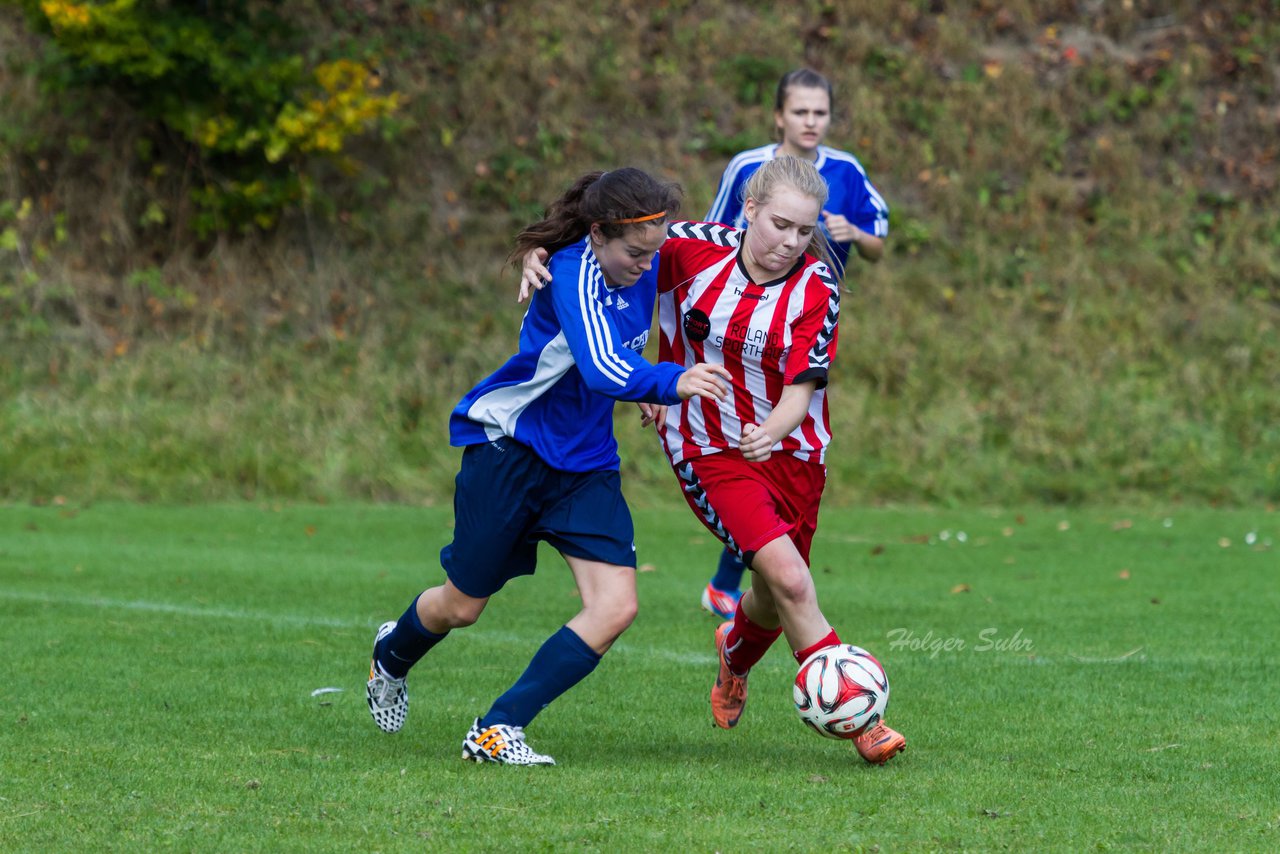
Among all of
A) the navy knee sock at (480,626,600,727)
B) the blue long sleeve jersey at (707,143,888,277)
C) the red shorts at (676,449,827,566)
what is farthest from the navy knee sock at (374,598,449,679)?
the blue long sleeve jersey at (707,143,888,277)

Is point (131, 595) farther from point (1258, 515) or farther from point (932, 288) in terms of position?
point (932, 288)

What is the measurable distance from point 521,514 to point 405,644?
615 millimetres

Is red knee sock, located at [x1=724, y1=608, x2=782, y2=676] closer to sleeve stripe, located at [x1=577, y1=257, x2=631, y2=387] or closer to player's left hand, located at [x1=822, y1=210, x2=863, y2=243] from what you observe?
sleeve stripe, located at [x1=577, y1=257, x2=631, y2=387]

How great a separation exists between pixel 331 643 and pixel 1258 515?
26.2ft

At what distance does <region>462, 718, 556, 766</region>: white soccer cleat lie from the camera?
462cm

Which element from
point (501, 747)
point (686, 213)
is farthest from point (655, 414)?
point (686, 213)

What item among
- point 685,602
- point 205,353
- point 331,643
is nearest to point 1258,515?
point 685,602

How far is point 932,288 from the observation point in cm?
1614

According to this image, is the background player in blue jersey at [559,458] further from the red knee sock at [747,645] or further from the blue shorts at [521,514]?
the red knee sock at [747,645]

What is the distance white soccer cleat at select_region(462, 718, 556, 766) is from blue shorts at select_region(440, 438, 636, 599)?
414 mm

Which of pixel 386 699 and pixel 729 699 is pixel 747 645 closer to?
pixel 729 699

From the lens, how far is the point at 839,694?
4.60 meters

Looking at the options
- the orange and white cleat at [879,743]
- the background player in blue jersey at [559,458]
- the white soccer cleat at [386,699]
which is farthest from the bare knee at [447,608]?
the orange and white cleat at [879,743]

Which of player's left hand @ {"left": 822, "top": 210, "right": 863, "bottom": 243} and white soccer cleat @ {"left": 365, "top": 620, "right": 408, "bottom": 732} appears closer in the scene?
white soccer cleat @ {"left": 365, "top": 620, "right": 408, "bottom": 732}
